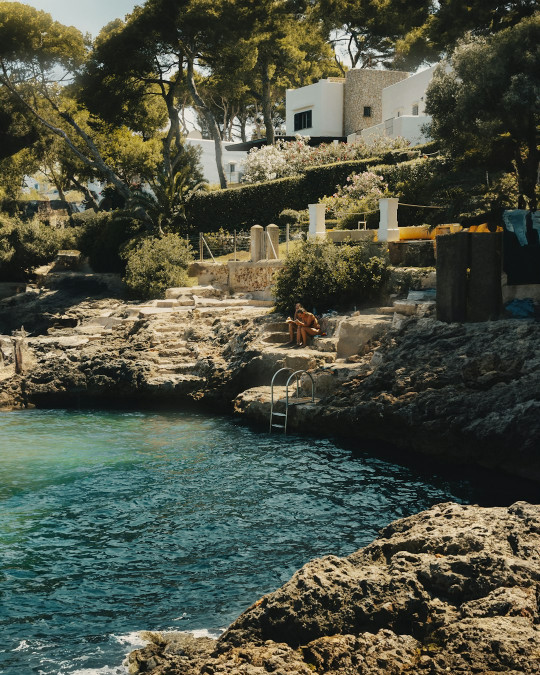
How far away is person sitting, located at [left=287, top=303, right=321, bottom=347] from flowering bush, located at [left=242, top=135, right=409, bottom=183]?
18673mm

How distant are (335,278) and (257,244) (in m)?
7.41

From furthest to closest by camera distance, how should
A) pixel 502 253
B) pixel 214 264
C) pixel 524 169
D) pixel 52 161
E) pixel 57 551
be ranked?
1. pixel 52 161
2. pixel 214 264
3. pixel 524 169
4. pixel 502 253
5. pixel 57 551

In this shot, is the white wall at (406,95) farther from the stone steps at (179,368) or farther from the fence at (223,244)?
the stone steps at (179,368)

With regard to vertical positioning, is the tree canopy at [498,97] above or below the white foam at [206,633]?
above

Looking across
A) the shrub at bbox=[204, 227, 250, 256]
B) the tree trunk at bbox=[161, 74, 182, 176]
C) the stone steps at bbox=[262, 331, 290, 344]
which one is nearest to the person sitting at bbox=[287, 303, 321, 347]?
the stone steps at bbox=[262, 331, 290, 344]

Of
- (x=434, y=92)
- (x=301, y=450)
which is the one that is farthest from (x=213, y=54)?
(x=301, y=450)

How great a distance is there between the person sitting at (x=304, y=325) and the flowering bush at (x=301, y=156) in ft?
61.3

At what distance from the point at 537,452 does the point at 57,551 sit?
9.09 metres

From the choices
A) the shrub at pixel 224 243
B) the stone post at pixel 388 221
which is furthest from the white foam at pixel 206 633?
the shrub at pixel 224 243

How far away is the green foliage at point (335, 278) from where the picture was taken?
25141 millimetres

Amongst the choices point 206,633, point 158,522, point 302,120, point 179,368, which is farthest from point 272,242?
point 302,120

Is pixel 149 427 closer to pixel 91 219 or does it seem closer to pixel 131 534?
pixel 131 534

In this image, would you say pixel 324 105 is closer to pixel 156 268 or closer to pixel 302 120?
pixel 302 120

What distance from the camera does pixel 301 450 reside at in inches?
725
